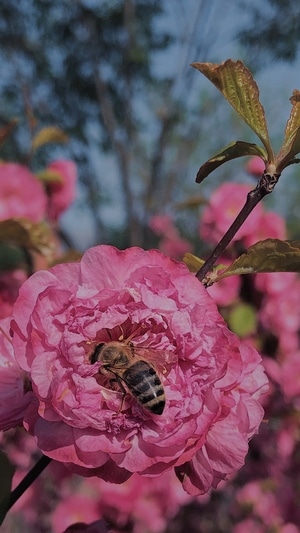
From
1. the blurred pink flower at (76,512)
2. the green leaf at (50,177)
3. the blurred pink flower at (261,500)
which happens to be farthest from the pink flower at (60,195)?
the blurred pink flower at (261,500)

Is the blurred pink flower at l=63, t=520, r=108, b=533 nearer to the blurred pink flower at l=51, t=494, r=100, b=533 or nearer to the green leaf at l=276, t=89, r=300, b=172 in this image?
the green leaf at l=276, t=89, r=300, b=172

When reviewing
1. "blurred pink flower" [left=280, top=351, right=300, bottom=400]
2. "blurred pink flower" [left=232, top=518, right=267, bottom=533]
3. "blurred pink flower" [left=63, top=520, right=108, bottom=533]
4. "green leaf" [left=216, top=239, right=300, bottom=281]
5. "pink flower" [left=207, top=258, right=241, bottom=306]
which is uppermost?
"green leaf" [left=216, top=239, right=300, bottom=281]

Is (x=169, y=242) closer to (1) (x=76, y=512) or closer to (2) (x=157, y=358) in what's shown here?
(1) (x=76, y=512)

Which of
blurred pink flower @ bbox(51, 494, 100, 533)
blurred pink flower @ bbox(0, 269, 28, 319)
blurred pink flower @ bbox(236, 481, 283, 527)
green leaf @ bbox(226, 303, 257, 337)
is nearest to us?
blurred pink flower @ bbox(0, 269, 28, 319)

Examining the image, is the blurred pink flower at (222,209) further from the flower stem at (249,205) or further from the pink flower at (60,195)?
the flower stem at (249,205)

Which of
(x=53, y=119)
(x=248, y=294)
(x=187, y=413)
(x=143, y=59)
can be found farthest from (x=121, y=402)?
(x=53, y=119)

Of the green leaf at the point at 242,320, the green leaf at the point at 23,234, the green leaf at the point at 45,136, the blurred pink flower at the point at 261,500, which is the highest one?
the green leaf at the point at 23,234

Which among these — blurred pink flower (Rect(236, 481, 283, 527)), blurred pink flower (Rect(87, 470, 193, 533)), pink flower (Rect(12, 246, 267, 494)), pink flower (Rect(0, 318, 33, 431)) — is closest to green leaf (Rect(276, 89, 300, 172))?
pink flower (Rect(12, 246, 267, 494))
